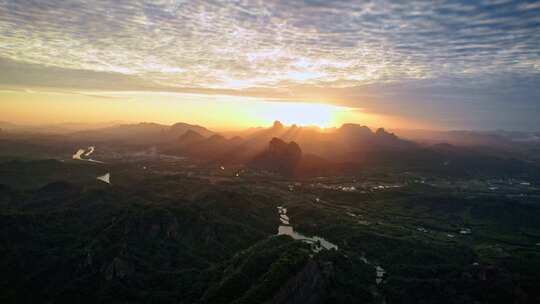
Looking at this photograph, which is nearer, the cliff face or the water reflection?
the cliff face

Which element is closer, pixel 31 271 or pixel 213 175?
pixel 31 271

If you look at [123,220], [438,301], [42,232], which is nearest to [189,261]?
[123,220]

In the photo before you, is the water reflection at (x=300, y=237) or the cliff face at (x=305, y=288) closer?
the cliff face at (x=305, y=288)

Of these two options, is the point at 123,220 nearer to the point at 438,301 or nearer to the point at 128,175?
the point at 438,301

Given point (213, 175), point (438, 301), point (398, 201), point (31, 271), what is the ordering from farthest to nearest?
point (213, 175)
point (398, 201)
point (31, 271)
point (438, 301)

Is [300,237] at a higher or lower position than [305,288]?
lower

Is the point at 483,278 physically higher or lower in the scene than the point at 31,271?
higher

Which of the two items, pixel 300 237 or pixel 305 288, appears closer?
pixel 305 288

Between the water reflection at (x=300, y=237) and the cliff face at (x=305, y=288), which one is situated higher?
the cliff face at (x=305, y=288)

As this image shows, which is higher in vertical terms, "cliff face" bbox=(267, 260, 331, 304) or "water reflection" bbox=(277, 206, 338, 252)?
"cliff face" bbox=(267, 260, 331, 304)

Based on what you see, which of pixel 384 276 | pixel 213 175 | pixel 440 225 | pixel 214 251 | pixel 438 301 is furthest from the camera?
pixel 213 175
